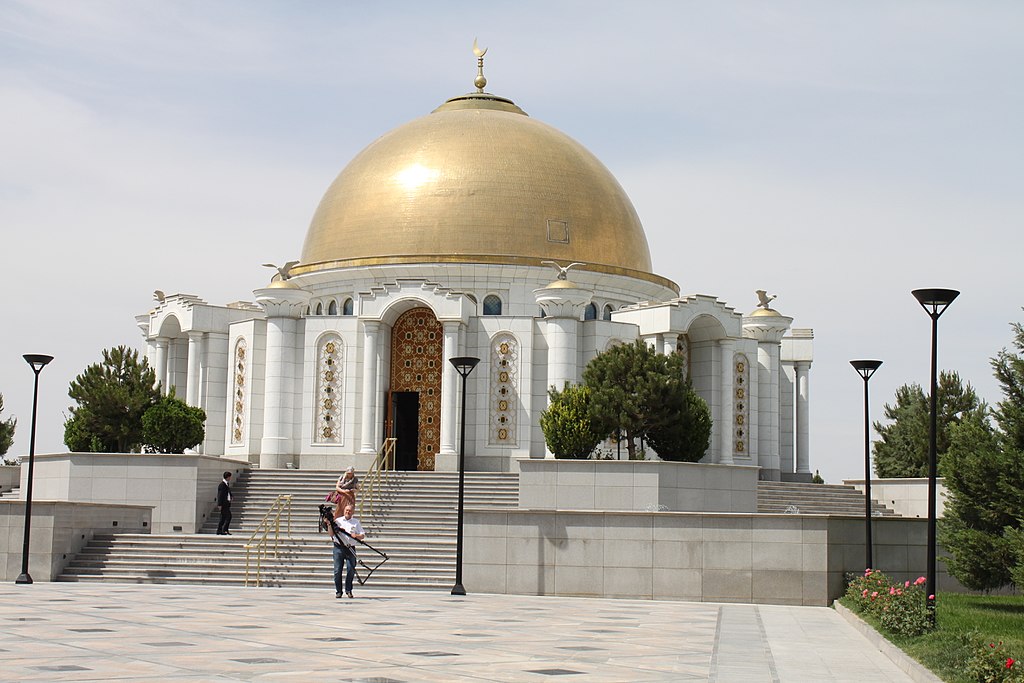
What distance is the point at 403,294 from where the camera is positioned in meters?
38.6

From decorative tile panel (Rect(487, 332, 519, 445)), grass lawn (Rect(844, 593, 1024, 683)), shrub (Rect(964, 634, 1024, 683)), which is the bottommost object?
grass lawn (Rect(844, 593, 1024, 683))

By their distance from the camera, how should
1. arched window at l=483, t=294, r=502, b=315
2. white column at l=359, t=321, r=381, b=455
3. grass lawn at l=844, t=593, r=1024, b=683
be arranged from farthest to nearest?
1. arched window at l=483, t=294, r=502, b=315
2. white column at l=359, t=321, r=381, b=455
3. grass lawn at l=844, t=593, r=1024, b=683

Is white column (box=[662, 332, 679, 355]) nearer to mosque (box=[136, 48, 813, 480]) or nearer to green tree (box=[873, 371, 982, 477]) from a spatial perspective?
mosque (box=[136, 48, 813, 480])

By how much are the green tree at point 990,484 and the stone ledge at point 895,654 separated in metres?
2.33

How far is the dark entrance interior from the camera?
3975 centimetres

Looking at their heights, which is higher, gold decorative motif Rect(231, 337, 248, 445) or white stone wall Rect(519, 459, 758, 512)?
gold decorative motif Rect(231, 337, 248, 445)

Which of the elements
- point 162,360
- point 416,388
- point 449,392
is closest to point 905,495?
point 449,392

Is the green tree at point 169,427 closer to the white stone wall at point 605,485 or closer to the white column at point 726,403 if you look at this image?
the white stone wall at point 605,485

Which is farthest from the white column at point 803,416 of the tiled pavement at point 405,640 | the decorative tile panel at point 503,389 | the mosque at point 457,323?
the tiled pavement at point 405,640

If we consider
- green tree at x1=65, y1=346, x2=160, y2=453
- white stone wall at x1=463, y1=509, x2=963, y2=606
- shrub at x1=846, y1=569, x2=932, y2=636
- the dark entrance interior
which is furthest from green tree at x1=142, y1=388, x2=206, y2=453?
shrub at x1=846, y1=569, x2=932, y2=636

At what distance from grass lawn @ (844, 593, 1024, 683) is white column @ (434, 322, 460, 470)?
1614cm

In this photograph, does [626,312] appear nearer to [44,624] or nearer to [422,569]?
[422,569]

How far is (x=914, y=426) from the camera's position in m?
39.4

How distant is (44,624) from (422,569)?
1075 cm
